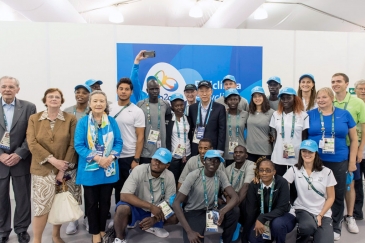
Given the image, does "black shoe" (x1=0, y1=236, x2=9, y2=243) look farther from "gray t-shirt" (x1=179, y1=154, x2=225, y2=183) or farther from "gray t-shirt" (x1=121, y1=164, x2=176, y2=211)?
"gray t-shirt" (x1=179, y1=154, x2=225, y2=183)

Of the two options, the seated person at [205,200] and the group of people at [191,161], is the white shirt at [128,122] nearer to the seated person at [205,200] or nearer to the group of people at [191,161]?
the group of people at [191,161]

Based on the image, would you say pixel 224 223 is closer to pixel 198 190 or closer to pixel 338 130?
pixel 198 190

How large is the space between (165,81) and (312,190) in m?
2.87

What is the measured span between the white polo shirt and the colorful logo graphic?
8.46ft

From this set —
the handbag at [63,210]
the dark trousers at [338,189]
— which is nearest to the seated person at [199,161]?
the handbag at [63,210]

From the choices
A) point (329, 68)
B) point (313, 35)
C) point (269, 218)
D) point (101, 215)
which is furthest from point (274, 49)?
point (101, 215)

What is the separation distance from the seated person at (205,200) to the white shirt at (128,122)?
2.54 feet

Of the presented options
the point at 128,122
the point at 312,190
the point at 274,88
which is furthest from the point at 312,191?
the point at 128,122

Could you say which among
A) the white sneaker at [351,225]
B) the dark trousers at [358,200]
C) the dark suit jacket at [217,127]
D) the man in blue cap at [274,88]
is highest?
the man in blue cap at [274,88]

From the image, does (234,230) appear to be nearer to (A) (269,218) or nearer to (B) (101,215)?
(A) (269,218)

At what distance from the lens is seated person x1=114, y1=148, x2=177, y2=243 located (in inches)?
107

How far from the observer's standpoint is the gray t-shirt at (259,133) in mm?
3131

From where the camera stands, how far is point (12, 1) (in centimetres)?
409

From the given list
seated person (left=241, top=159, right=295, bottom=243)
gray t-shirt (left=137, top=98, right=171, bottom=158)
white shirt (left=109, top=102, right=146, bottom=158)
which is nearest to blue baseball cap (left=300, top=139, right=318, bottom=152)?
seated person (left=241, top=159, right=295, bottom=243)
